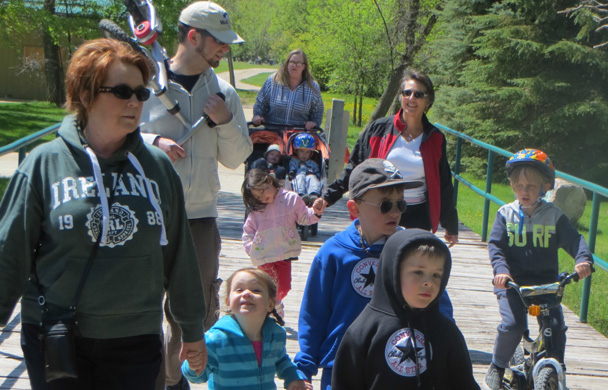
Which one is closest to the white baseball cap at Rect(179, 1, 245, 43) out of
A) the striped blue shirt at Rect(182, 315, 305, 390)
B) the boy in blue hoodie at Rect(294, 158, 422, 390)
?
the boy in blue hoodie at Rect(294, 158, 422, 390)

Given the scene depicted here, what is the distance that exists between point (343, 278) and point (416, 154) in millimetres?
2111

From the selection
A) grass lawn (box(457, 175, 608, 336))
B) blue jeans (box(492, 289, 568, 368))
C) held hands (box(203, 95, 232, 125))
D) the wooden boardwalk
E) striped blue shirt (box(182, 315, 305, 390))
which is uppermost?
held hands (box(203, 95, 232, 125))

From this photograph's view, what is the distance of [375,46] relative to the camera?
34.6 meters

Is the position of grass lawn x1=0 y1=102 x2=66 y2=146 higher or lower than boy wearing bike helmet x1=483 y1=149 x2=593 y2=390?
lower

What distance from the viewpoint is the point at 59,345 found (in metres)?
2.48

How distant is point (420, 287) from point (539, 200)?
7.51ft

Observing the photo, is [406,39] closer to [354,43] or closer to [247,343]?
[354,43]

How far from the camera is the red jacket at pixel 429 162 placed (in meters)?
5.20

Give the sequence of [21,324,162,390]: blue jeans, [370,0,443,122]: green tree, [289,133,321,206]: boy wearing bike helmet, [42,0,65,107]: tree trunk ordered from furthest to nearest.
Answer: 1. [42,0,65,107]: tree trunk
2. [370,0,443,122]: green tree
3. [289,133,321,206]: boy wearing bike helmet
4. [21,324,162,390]: blue jeans

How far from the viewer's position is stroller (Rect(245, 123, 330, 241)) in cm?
906

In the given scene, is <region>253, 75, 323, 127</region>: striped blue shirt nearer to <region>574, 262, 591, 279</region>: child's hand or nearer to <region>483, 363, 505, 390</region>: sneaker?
<region>483, 363, 505, 390</region>: sneaker

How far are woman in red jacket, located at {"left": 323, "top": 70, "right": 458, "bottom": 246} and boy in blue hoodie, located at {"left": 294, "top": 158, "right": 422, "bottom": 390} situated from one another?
1.77m

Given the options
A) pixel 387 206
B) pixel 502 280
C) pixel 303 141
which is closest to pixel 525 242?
pixel 502 280

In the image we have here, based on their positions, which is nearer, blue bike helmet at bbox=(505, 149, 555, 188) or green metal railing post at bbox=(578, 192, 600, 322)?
blue bike helmet at bbox=(505, 149, 555, 188)
